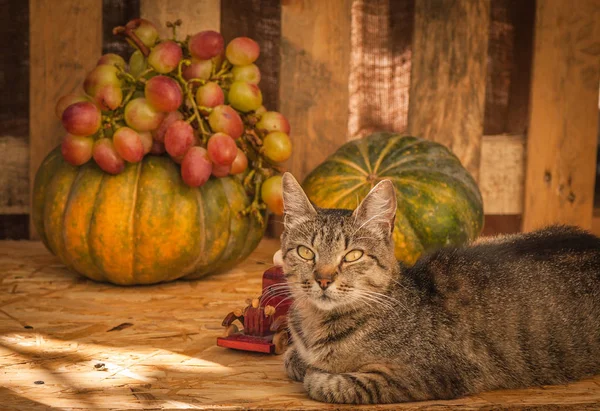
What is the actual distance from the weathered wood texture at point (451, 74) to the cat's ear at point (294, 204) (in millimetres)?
2171

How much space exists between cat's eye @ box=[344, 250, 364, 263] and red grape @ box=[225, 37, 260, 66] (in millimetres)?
1620

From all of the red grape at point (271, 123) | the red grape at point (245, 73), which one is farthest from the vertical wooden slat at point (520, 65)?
the red grape at point (245, 73)

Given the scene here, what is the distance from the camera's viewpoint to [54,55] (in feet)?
15.1

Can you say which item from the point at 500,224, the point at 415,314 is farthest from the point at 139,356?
the point at 500,224

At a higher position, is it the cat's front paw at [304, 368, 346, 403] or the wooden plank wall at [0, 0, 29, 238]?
the wooden plank wall at [0, 0, 29, 238]

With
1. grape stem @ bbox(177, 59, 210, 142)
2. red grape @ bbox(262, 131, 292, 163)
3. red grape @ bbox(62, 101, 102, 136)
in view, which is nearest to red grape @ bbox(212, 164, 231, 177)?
grape stem @ bbox(177, 59, 210, 142)

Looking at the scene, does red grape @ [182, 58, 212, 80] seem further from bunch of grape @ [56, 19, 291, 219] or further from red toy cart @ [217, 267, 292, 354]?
red toy cart @ [217, 267, 292, 354]

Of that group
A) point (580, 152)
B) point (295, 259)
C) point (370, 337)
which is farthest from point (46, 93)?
point (580, 152)

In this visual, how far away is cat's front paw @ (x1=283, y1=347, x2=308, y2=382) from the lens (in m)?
2.70

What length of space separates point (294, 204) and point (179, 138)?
41.0 inches

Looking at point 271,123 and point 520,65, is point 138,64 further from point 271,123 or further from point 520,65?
point 520,65

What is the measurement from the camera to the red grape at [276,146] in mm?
3965

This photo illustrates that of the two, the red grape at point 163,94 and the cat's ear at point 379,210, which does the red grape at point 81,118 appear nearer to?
the red grape at point 163,94

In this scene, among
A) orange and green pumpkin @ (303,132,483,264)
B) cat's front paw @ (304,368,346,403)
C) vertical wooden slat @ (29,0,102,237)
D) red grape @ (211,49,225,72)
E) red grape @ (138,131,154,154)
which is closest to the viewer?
cat's front paw @ (304,368,346,403)
